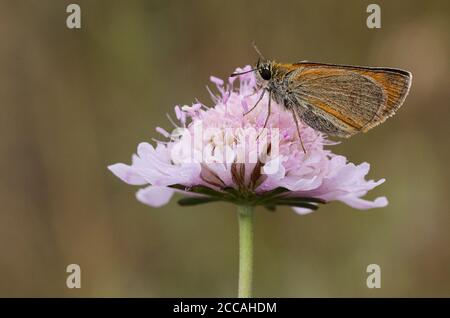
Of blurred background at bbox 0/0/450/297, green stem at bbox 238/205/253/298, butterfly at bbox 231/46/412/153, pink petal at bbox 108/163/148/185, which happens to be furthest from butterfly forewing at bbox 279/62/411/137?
blurred background at bbox 0/0/450/297

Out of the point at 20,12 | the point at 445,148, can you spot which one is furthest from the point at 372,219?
the point at 20,12

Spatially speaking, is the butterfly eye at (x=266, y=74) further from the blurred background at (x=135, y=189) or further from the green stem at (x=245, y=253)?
the blurred background at (x=135, y=189)

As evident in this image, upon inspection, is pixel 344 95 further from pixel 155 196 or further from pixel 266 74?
pixel 155 196

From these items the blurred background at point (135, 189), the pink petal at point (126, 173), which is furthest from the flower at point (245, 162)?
the blurred background at point (135, 189)

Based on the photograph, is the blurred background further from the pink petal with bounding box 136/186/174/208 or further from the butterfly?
the butterfly
